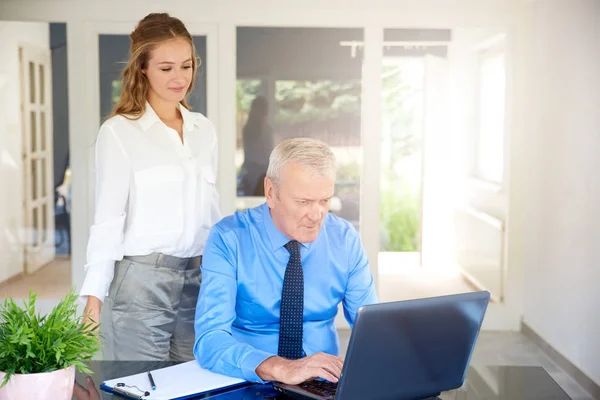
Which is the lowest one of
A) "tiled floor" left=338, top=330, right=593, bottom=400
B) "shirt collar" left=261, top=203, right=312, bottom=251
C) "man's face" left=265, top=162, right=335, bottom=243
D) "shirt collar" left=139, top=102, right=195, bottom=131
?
"tiled floor" left=338, top=330, right=593, bottom=400

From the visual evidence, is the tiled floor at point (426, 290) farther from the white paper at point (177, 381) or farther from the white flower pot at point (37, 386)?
the white flower pot at point (37, 386)

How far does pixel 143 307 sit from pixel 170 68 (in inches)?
32.4

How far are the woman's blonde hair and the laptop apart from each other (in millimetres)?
1293

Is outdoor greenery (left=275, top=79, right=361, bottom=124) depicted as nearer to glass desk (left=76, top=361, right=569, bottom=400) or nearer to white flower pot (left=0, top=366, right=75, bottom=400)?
glass desk (left=76, top=361, right=569, bottom=400)

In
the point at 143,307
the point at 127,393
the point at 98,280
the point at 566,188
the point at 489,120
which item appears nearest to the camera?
the point at 127,393

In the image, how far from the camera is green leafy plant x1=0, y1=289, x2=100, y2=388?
1.61 meters

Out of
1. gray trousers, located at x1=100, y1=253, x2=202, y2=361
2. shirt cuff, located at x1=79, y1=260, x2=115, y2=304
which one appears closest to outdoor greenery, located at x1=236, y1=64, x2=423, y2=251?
gray trousers, located at x1=100, y1=253, x2=202, y2=361

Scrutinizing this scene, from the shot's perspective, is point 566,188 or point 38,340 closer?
point 38,340

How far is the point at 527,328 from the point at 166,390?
4222 mm

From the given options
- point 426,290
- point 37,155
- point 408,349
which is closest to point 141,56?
point 408,349

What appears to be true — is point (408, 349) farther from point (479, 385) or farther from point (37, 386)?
point (37, 386)

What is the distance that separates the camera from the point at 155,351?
8.82ft

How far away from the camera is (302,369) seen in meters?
1.89

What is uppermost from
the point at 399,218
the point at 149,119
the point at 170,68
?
the point at 170,68
